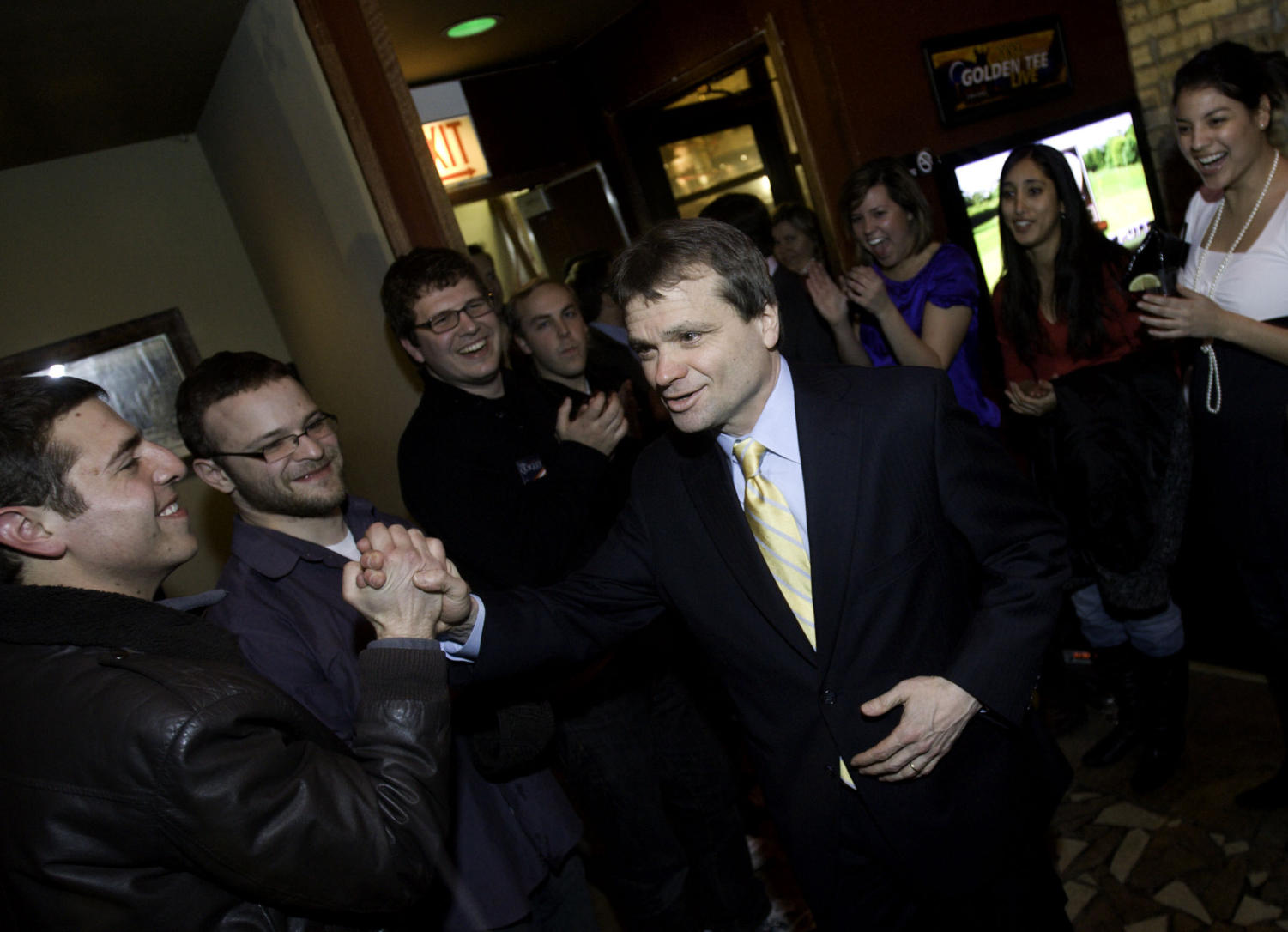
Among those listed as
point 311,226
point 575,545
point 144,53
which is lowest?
point 575,545

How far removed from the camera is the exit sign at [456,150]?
5.52 metres

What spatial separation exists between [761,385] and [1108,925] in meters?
1.89

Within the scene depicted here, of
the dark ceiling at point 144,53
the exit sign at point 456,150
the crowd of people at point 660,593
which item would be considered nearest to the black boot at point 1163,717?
the crowd of people at point 660,593

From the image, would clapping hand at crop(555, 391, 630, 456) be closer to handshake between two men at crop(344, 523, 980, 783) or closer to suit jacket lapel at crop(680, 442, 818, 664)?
suit jacket lapel at crop(680, 442, 818, 664)

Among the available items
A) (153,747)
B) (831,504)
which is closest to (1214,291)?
(831,504)

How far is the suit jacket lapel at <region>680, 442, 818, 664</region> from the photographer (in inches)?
60.3

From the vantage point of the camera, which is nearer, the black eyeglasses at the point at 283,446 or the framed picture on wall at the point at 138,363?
the black eyeglasses at the point at 283,446

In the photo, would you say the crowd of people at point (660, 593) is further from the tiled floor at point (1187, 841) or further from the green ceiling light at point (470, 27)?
the green ceiling light at point (470, 27)

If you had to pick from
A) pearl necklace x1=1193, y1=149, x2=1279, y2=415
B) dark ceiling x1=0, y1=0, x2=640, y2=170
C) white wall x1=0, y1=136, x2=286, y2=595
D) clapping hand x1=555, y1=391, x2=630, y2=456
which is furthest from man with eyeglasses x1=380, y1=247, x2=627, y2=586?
white wall x1=0, y1=136, x2=286, y2=595

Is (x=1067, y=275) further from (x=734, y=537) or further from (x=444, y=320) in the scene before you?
(x=444, y=320)

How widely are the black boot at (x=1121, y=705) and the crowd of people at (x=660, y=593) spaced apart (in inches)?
0.5

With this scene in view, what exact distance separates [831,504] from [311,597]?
1099 mm

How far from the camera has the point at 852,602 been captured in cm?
151

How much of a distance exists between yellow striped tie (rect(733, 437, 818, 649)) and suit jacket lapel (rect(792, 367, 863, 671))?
0.05 m
